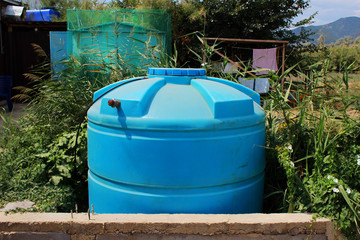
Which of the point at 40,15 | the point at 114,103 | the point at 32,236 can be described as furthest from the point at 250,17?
the point at 32,236

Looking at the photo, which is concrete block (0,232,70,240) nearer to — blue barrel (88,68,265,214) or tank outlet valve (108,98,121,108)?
blue barrel (88,68,265,214)

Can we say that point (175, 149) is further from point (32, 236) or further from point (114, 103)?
point (32, 236)

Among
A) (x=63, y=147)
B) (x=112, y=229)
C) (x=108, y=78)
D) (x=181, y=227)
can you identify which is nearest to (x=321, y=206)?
(x=181, y=227)

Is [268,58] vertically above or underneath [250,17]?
underneath

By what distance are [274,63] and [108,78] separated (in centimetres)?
578

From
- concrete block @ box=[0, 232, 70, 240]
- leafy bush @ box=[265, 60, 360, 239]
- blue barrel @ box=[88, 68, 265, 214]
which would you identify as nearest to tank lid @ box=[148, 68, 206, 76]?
blue barrel @ box=[88, 68, 265, 214]

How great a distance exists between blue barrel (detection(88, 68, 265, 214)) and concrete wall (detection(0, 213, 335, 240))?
14 cm

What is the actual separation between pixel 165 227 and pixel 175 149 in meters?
0.51

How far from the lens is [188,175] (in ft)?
7.84

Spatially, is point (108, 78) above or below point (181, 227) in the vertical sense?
above

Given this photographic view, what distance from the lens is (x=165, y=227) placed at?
2.33m

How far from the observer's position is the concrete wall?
2.33 metres

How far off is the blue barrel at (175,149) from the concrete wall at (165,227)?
5.7 inches

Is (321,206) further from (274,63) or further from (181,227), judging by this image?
(274,63)
